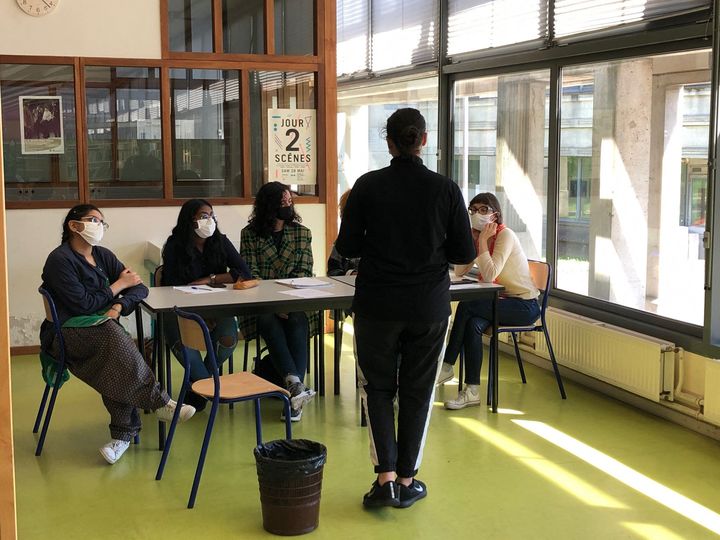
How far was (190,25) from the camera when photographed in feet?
22.6

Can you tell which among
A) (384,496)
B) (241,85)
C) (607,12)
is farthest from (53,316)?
(607,12)

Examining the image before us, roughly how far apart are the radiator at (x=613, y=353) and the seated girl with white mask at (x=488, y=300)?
43cm

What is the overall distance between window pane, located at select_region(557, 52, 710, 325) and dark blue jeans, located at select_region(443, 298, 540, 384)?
733mm

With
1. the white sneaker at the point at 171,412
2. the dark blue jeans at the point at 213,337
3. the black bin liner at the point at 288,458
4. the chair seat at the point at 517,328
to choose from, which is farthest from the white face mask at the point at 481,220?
the black bin liner at the point at 288,458

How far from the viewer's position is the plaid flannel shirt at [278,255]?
5.38m

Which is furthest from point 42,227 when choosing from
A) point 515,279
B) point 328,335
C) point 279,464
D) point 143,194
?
point 279,464

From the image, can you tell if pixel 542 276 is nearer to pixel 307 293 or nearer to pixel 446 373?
pixel 446 373

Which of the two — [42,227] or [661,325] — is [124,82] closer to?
[42,227]

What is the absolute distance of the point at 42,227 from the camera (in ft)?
21.9

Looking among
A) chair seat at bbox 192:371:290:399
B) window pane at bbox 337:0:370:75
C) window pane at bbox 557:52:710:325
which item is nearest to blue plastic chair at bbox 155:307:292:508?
chair seat at bbox 192:371:290:399

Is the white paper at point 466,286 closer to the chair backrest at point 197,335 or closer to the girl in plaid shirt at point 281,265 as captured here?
the girl in plaid shirt at point 281,265

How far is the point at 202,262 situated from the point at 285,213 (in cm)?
57

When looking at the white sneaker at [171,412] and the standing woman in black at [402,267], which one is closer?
the standing woman in black at [402,267]

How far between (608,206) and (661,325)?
0.96 metres
